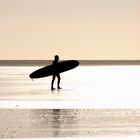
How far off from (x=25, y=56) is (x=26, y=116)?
1989 cm

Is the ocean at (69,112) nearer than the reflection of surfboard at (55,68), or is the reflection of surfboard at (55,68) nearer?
the ocean at (69,112)

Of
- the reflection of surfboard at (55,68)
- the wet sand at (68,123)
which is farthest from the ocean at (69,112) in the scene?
the reflection of surfboard at (55,68)

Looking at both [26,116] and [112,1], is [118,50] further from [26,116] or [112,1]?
[26,116]

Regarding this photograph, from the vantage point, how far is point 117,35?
27.0 metres

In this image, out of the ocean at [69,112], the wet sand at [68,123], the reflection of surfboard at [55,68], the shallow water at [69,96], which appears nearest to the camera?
the wet sand at [68,123]

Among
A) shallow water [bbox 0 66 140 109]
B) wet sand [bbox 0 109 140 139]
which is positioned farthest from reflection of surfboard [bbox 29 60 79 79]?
wet sand [bbox 0 109 140 139]

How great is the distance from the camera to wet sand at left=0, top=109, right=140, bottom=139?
21.1 ft

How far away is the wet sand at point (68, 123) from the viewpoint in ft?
21.1

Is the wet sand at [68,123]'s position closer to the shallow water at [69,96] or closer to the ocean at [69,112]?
the ocean at [69,112]

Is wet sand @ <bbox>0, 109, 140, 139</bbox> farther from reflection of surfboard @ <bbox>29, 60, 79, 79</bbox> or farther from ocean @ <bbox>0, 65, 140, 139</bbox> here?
reflection of surfboard @ <bbox>29, 60, 79, 79</bbox>

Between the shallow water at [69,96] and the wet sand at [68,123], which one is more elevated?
the shallow water at [69,96]

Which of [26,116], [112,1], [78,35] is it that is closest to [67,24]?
[78,35]

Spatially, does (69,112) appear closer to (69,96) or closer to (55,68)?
(69,96)

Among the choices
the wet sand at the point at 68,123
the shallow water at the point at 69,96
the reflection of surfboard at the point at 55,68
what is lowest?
the wet sand at the point at 68,123
